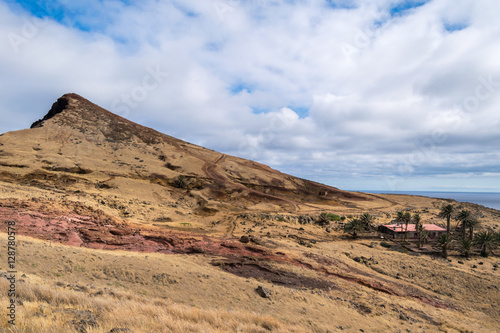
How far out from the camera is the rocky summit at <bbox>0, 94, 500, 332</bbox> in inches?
386

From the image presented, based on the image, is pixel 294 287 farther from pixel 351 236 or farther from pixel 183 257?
pixel 351 236

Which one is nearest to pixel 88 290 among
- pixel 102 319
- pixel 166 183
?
pixel 102 319

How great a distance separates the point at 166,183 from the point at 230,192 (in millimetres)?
14592

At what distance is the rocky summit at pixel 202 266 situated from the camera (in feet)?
32.1

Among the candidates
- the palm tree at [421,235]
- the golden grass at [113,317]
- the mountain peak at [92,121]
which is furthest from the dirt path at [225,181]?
the golden grass at [113,317]

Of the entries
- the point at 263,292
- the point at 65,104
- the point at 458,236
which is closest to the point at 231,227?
the point at 263,292

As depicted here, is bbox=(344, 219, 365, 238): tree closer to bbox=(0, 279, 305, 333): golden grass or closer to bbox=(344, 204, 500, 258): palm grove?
bbox=(344, 204, 500, 258): palm grove

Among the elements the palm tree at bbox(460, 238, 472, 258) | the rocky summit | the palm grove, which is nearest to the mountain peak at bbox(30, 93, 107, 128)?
the rocky summit

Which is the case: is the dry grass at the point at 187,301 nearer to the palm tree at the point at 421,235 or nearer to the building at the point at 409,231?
the palm tree at the point at 421,235

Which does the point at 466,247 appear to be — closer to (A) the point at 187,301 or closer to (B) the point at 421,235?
(B) the point at 421,235

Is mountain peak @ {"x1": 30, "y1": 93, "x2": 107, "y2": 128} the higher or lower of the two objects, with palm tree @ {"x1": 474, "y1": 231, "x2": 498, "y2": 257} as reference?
higher

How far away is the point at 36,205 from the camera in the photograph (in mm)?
25734

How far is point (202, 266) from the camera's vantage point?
1953cm

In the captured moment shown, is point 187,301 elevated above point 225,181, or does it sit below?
below
